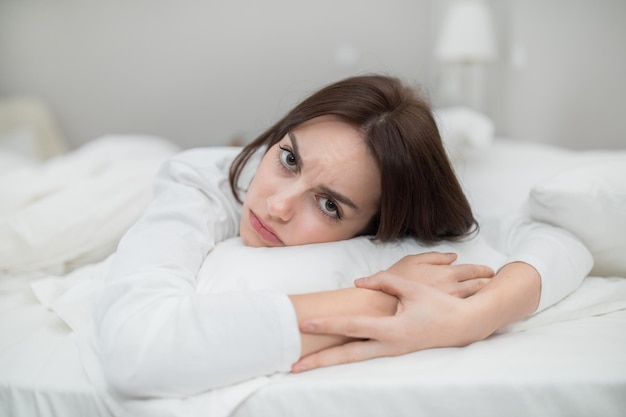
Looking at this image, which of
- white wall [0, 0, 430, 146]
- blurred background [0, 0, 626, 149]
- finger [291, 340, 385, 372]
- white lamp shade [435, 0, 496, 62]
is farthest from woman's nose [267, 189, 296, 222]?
white lamp shade [435, 0, 496, 62]

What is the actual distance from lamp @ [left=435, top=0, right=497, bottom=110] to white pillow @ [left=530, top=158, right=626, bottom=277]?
5.27 ft

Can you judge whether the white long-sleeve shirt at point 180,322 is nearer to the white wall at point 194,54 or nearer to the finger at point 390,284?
the finger at point 390,284

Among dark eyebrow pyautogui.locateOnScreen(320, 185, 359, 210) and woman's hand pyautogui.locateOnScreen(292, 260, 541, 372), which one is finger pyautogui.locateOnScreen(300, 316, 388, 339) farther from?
dark eyebrow pyautogui.locateOnScreen(320, 185, 359, 210)

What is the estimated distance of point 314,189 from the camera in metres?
0.76

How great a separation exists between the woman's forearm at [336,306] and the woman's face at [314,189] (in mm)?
166

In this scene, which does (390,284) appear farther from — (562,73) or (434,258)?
(562,73)

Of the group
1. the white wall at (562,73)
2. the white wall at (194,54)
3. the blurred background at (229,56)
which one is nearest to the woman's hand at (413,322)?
the white wall at (562,73)

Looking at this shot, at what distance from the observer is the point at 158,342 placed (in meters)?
0.56

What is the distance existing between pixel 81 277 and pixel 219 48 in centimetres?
178

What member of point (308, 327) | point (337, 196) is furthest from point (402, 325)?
point (337, 196)

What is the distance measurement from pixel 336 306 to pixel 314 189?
21 centimetres

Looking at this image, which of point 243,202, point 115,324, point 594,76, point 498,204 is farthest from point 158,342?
point 594,76

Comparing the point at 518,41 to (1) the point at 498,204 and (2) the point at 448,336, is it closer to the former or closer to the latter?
(1) the point at 498,204

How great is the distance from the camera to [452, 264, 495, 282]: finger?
718 mm
